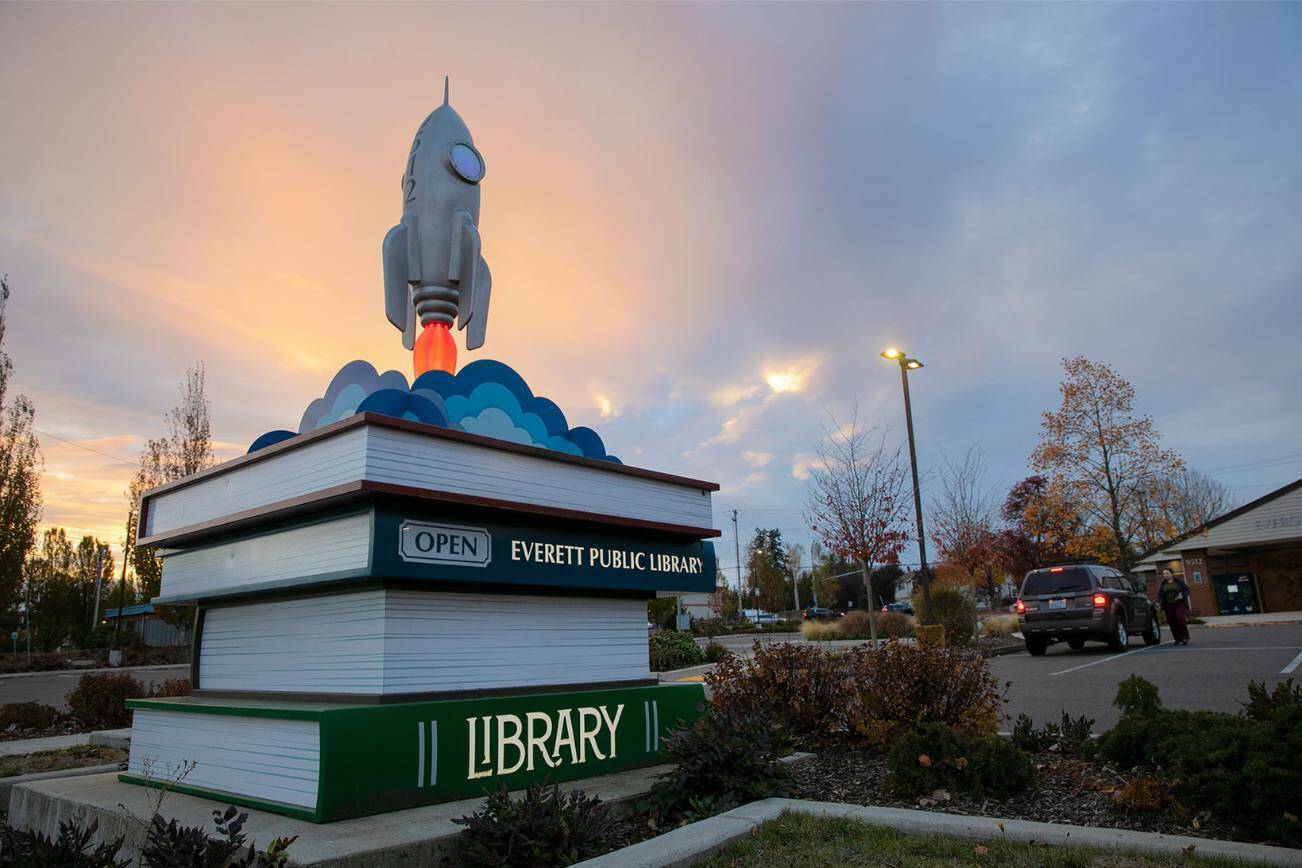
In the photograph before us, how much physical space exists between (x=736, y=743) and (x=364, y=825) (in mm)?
2362

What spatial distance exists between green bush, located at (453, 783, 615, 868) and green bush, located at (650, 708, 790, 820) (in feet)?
3.20

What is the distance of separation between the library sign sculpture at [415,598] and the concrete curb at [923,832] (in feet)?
5.31

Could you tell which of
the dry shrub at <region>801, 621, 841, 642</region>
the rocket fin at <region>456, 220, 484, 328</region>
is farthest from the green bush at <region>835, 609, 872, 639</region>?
the rocket fin at <region>456, 220, 484, 328</region>

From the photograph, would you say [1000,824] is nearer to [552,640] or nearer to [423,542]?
[552,640]

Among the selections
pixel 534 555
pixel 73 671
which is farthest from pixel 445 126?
pixel 73 671

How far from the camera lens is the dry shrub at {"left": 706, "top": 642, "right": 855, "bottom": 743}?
7.53m

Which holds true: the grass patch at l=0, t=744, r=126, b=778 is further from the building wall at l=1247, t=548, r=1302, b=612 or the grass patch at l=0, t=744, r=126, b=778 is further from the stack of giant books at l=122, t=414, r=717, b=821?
the building wall at l=1247, t=548, r=1302, b=612

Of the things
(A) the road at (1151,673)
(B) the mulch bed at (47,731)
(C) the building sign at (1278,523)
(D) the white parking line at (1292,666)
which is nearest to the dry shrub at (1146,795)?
(A) the road at (1151,673)

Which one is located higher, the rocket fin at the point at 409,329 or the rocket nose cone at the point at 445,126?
the rocket nose cone at the point at 445,126

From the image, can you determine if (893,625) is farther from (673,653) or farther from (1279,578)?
(1279,578)

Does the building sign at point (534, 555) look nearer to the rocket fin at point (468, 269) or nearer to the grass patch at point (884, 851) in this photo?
the grass patch at point (884, 851)

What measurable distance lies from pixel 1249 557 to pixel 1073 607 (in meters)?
28.1

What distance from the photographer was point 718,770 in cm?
535

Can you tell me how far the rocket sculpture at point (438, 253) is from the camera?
25.9 ft
